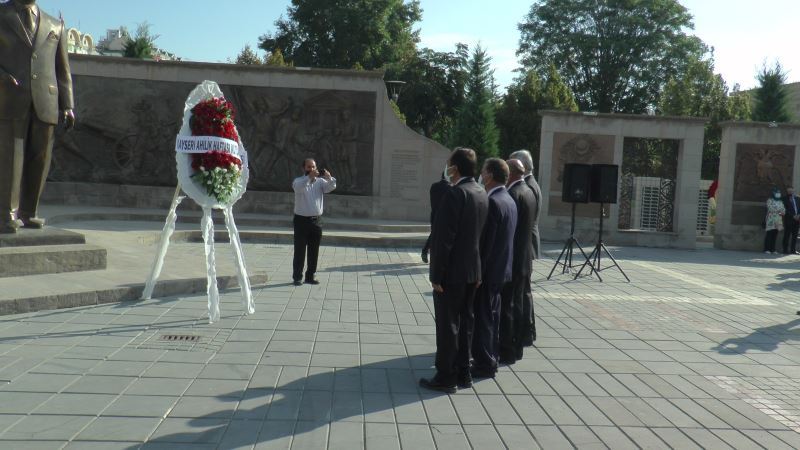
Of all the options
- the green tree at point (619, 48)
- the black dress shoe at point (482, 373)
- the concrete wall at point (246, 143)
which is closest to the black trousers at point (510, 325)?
A: the black dress shoe at point (482, 373)

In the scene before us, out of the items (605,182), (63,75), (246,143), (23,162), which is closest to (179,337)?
(23,162)

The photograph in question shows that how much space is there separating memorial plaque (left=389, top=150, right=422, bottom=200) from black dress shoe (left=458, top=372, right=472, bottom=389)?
1472 centimetres

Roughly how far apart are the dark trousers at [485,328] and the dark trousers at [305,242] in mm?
4790

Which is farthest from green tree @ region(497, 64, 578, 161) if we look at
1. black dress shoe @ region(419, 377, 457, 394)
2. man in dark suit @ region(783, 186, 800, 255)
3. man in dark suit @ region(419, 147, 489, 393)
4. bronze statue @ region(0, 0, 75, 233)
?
black dress shoe @ region(419, 377, 457, 394)

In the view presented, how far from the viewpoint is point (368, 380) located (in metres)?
5.84

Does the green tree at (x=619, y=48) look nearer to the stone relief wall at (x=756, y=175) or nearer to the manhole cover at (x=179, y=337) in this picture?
the stone relief wall at (x=756, y=175)

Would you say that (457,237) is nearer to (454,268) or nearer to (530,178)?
(454,268)

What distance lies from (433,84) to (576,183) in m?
33.1

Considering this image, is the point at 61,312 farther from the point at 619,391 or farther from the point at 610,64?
the point at 610,64

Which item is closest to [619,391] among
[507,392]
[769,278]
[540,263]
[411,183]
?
[507,392]

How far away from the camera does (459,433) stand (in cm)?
471

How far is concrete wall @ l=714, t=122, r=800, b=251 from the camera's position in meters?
20.9

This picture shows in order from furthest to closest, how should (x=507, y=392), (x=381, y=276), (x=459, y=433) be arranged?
(x=381, y=276)
(x=507, y=392)
(x=459, y=433)

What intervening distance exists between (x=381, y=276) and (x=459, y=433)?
7.34m
